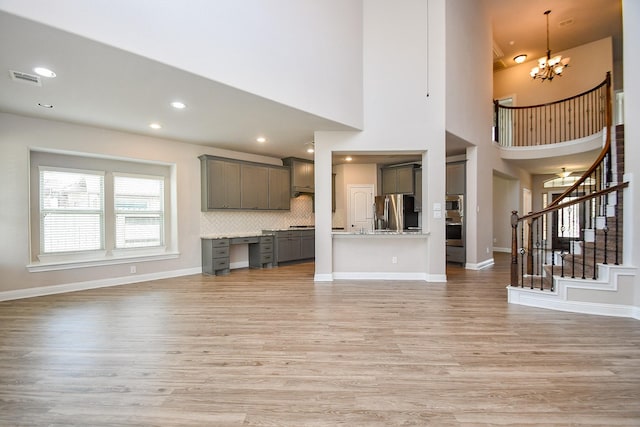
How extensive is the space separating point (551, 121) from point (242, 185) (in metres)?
8.57

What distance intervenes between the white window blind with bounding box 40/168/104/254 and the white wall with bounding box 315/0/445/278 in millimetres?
3871

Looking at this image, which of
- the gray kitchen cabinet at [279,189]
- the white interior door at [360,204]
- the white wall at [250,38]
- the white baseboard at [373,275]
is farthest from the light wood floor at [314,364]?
the white interior door at [360,204]

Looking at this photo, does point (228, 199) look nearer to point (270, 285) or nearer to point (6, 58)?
point (270, 285)

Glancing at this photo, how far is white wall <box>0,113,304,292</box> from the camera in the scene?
4.34 metres

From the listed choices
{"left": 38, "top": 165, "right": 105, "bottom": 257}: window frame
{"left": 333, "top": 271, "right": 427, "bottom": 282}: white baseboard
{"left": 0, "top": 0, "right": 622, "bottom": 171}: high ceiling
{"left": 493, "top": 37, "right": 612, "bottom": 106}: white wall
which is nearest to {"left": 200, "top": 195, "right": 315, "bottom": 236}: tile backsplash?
{"left": 0, "top": 0, "right": 622, "bottom": 171}: high ceiling

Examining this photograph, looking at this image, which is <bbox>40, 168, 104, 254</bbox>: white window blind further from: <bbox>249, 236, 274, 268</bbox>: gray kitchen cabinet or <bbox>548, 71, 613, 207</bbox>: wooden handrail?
<bbox>548, 71, 613, 207</bbox>: wooden handrail

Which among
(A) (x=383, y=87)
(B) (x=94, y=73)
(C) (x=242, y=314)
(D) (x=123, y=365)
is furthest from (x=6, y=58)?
(A) (x=383, y=87)

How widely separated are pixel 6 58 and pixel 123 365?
9.89 feet

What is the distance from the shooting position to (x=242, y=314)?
3625mm

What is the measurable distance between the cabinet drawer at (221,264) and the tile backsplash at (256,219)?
72 cm

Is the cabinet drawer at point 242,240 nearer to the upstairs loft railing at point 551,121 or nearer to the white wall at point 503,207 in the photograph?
the upstairs loft railing at point 551,121

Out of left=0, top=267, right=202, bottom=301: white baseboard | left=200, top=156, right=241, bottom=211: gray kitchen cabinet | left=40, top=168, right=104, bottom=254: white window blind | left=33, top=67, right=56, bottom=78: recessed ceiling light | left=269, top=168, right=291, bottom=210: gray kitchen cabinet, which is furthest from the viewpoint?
left=269, top=168, right=291, bottom=210: gray kitchen cabinet

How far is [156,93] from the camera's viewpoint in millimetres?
3688

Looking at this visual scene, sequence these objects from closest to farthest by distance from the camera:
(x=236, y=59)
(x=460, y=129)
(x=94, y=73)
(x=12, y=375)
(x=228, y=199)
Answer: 1. (x=12, y=375)
2. (x=94, y=73)
3. (x=236, y=59)
4. (x=460, y=129)
5. (x=228, y=199)
